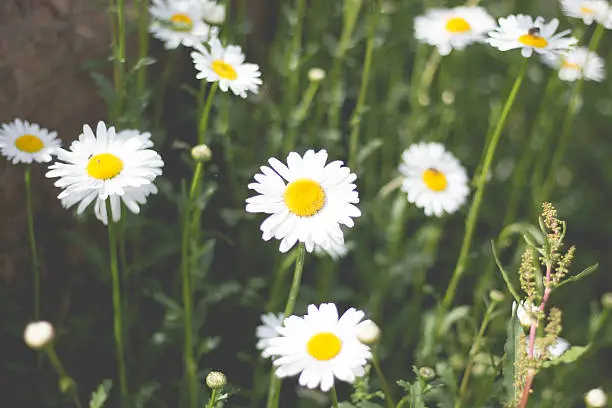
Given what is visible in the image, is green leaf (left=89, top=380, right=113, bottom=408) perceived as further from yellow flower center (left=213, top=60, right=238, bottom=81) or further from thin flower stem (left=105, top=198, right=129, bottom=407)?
yellow flower center (left=213, top=60, right=238, bottom=81)

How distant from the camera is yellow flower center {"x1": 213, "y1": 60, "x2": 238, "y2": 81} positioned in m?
1.56

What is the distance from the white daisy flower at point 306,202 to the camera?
1.25 meters

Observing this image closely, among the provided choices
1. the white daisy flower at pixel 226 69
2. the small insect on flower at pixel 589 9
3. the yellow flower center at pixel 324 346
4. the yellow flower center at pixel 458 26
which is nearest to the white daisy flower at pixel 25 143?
the white daisy flower at pixel 226 69

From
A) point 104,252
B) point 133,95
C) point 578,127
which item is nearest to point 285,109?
point 133,95

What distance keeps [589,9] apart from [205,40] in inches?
40.4

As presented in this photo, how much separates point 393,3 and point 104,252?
1496 mm

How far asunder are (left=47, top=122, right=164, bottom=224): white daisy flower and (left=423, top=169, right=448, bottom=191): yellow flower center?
2.63 ft

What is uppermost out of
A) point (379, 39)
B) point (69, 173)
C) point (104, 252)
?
point (379, 39)

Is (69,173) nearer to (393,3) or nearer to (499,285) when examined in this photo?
(499,285)

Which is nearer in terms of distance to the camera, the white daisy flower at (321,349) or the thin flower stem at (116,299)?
the white daisy flower at (321,349)

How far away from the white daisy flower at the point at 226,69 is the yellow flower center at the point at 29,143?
39cm

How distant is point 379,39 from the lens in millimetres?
2162

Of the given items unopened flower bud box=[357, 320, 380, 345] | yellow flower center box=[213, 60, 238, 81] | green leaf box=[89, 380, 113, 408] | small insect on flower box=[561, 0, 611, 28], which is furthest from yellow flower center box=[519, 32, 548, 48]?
green leaf box=[89, 380, 113, 408]

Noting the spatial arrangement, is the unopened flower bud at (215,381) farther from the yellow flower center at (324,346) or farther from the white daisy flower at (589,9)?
the white daisy flower at (589,9)
